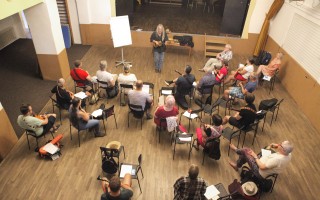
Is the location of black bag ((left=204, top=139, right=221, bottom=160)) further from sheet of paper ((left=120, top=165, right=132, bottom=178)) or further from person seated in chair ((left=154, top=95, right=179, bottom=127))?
sheet of paper ((left=120, top=165, right=132, bottom=178))

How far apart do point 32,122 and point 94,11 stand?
6.47 meters

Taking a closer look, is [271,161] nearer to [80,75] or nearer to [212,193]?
[212,193]

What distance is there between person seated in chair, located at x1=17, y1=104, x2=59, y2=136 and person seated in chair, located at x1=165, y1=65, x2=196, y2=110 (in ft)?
10.4

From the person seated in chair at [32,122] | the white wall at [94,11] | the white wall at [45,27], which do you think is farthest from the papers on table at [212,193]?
the white wall at [94,11]

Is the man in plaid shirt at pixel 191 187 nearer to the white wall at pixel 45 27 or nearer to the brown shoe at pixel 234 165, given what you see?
the brown shoe at pixel 234 165

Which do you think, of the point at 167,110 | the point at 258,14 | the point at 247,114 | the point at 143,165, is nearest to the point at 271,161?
the point at 247,114

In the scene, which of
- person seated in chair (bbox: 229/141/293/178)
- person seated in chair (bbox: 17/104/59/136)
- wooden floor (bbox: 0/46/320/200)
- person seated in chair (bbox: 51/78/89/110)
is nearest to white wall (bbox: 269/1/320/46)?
wooden floor (bbox: 0/46/320/200)

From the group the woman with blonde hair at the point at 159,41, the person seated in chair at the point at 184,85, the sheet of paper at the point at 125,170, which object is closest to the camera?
the sheet of paper at the point at 125,170

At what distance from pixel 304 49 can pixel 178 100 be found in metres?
4.07

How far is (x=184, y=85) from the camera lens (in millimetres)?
6094

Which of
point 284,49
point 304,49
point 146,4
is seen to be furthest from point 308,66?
point 146,4

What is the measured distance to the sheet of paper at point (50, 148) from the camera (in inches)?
195

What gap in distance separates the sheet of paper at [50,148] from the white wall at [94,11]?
21.1 feet

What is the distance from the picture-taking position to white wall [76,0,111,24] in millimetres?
9531
